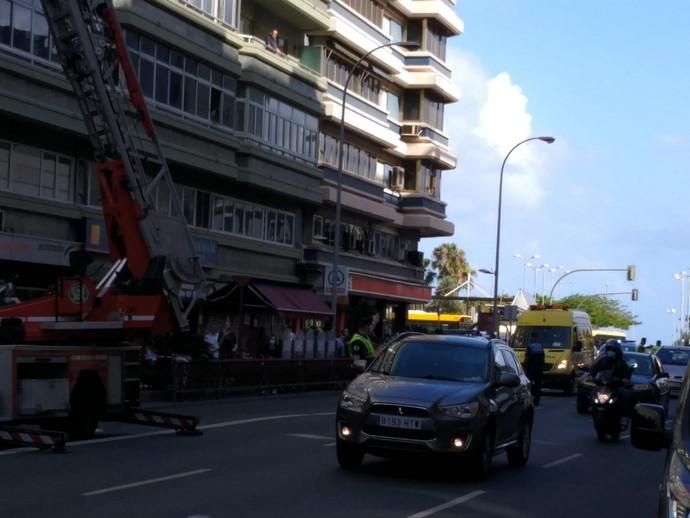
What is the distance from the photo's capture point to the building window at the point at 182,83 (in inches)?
1330

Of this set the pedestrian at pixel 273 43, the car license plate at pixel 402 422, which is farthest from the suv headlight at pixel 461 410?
the pedestrian at pixel 273 43

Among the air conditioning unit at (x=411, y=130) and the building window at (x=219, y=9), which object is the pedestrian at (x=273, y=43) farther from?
the air conditioning unit at (x=411, y=130)

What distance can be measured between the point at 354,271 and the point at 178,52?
17.5 metres

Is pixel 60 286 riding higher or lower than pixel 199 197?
lower

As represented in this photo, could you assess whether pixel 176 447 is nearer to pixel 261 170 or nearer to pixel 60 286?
pixel 60 286

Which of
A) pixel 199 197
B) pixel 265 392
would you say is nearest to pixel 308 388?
pixel 265 392

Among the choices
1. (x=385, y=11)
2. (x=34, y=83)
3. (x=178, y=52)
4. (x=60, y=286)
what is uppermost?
(x=385, y=11)

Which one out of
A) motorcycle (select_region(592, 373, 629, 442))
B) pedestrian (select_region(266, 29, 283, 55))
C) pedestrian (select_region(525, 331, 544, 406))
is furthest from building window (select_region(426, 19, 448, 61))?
motorcycle (select_region(592, 373, 629, 442))

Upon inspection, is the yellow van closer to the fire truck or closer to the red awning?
the red awning

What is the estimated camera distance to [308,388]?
35.1m

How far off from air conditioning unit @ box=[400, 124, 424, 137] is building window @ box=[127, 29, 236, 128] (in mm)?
20264

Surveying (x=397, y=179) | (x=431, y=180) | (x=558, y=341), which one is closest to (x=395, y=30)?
(x=397, y=179)

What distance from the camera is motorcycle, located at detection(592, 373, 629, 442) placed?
21156mm

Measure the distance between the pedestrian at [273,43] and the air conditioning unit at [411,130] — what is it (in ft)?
53.8
